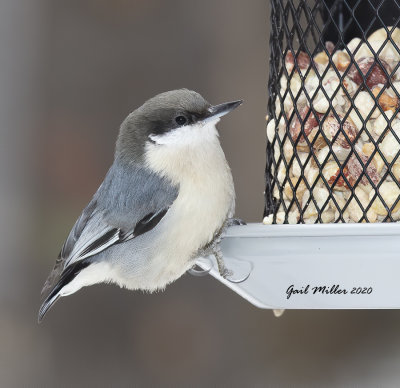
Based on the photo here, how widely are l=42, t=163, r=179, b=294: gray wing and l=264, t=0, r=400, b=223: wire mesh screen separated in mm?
263

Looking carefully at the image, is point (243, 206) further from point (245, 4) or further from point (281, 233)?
point (281, 233)

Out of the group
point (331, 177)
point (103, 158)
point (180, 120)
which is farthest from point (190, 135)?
point (103, 158)

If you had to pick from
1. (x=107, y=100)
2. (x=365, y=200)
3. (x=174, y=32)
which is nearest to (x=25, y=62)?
(x=107, y=100)

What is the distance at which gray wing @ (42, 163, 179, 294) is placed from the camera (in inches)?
74.9

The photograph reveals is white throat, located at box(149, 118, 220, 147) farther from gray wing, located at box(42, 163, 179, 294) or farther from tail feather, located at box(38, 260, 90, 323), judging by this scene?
tail feather, located at box(38, 260, 90, 323)

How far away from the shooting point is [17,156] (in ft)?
10.9

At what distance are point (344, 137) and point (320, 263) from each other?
31 cm

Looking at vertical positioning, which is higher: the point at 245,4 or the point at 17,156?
the point at 245,4

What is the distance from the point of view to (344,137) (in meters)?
1.80

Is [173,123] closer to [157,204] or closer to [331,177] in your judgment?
[157,204]

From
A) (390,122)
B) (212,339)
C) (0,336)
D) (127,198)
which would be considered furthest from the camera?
(212,339)

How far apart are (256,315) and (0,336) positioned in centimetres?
101

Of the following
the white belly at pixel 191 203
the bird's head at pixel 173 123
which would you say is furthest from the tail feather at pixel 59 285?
the bird's head at pixel 173 123

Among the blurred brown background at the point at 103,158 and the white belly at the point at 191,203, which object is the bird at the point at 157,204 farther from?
the blurred brown background at the point at 103,158
